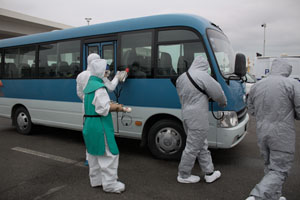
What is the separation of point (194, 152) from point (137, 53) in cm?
247

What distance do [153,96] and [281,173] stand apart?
263 centimetres

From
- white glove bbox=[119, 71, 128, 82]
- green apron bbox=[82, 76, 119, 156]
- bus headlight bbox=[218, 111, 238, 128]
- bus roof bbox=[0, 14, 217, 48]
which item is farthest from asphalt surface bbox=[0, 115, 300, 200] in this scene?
bus roof bbox=[0, 14, 217, 48]

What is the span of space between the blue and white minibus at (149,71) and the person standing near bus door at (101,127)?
1519 millimetres

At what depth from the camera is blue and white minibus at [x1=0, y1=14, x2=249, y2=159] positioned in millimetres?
4625

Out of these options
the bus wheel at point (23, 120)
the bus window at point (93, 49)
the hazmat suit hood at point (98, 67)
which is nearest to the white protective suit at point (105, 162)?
the hazmat suit hood at point (98, 67)

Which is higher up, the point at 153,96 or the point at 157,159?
the point at 153,96

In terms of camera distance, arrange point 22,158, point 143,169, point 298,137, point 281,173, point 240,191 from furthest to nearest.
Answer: point 298,137
point 22,158
point 143,169
point 240,191
point 281,173

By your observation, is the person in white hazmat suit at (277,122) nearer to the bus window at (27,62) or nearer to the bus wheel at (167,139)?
the bus wheel at (167,139)

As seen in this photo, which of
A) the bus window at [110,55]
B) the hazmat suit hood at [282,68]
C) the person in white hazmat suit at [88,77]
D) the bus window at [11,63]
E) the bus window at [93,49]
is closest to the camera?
the hazmat suit hood at [282,68]

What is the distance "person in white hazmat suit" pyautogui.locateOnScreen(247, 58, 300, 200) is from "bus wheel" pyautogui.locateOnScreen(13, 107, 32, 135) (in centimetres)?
649

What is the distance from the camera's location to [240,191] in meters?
3.76

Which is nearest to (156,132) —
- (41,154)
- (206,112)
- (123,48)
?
(206,112)

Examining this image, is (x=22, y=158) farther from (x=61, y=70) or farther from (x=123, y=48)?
(x=123, y=48)

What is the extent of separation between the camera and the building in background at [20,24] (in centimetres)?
2016
